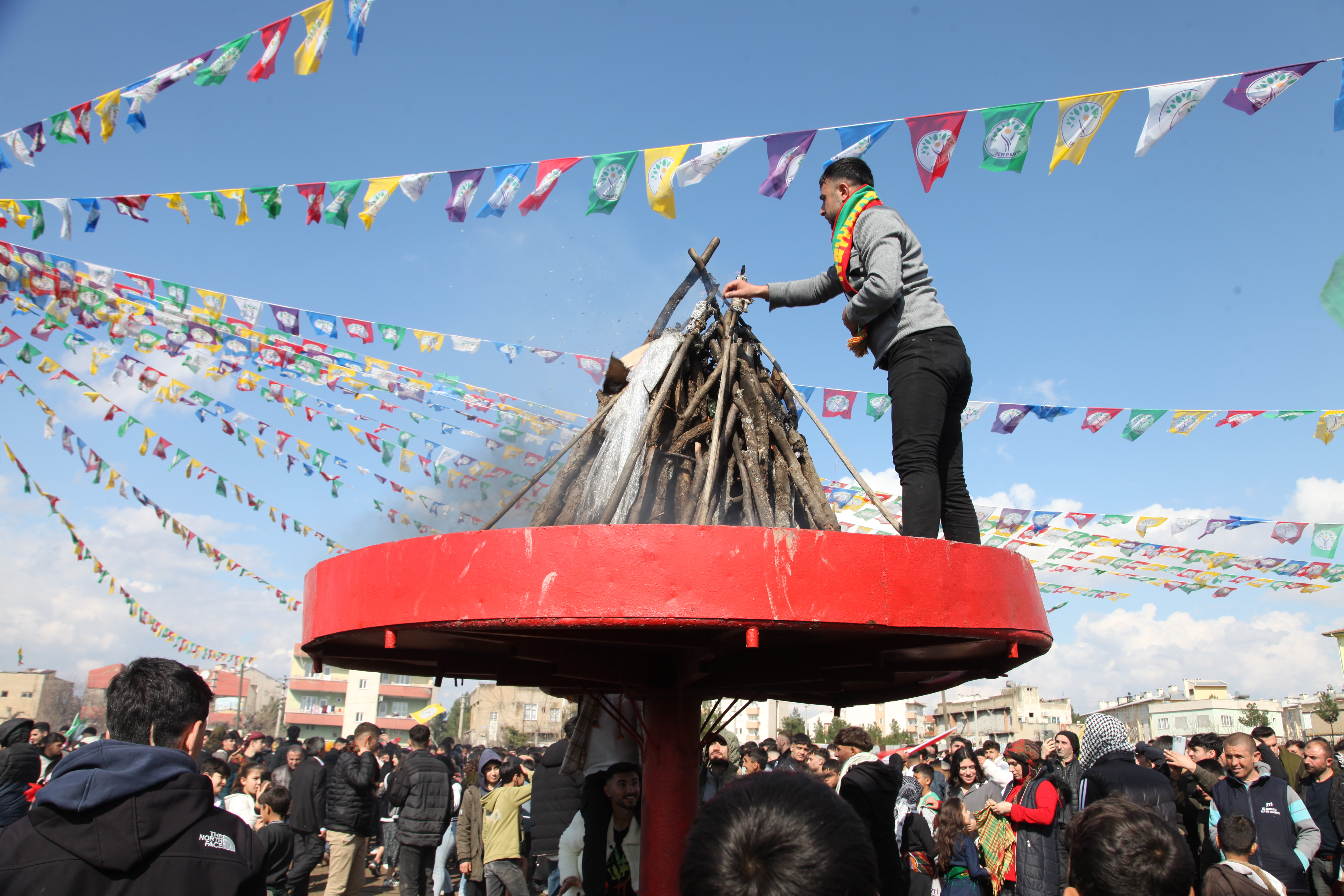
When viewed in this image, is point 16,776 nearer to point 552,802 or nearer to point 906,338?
point 552,802

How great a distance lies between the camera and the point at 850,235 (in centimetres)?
396

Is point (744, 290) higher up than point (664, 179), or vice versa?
point (664, 179)

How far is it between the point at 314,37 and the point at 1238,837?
8885 mm

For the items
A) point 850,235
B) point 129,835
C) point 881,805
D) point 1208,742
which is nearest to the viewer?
point 129,835

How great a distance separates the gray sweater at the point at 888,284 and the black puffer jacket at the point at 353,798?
278 inches

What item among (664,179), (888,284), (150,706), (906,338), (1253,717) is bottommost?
(1253,717)

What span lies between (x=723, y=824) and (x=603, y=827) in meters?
3.87

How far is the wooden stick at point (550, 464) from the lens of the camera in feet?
13.4

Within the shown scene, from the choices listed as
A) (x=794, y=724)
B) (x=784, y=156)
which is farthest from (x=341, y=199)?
(x=794, y=724)

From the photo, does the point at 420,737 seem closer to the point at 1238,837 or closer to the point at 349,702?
the point at 1238,837

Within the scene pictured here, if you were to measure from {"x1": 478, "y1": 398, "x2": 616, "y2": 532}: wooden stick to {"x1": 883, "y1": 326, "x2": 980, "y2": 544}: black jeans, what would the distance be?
58.5 inches

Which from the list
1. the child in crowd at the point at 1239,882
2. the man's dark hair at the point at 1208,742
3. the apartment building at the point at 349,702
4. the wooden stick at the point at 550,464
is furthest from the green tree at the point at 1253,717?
the apartment building at the point at 349,702

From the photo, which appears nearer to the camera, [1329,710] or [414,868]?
[414,868]

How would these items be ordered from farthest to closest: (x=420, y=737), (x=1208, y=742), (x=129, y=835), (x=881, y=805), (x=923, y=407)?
(x=420, y=737) → (x=1208, y=742) → (x=881, y=805) → (x=923, y=407) → (x=129, y=835)
